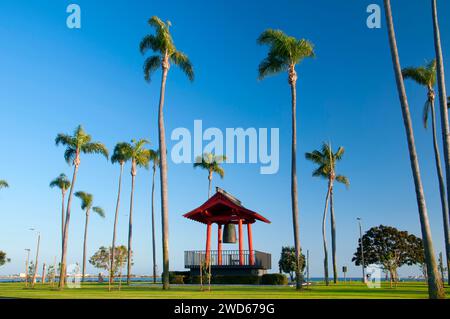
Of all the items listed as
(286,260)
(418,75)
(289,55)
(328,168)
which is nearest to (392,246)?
(286,260)

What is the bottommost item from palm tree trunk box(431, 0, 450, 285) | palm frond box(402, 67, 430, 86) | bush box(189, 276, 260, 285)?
bush box(189, 276, 260, 285)

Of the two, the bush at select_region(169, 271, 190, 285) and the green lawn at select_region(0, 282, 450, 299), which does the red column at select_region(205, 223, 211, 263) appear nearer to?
the bush at select_region(169, 271, 190, 285)

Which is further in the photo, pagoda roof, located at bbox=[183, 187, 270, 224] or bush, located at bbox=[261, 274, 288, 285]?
pagoda roof, located at bbox=[183, 187, 270, 224]

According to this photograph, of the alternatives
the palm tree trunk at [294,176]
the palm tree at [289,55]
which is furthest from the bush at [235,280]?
the palm tree at [289,55]

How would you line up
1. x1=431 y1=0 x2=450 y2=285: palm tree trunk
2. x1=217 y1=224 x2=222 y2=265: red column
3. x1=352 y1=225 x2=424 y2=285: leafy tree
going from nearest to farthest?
x1=431 y1=0 x2=450 y2=285: palm tree trunk
x1=217 y1=224 x2=222 y2=265: red column
x1=352 y1=225 x2=424 y2=285: leafy tree

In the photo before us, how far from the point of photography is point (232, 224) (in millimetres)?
38844

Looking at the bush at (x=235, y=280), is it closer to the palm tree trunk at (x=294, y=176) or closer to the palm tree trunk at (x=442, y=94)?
the palm tree trunk at (x=294, y=176)

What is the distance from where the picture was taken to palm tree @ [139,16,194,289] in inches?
1265

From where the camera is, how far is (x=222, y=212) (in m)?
39.9

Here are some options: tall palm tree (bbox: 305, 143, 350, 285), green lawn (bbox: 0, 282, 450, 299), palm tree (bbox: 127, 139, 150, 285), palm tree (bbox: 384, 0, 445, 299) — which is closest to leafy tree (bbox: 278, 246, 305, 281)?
tall palm tree (bbox: 305, 143, 350, 285)

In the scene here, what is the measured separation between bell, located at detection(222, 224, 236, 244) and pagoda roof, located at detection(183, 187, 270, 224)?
0.84m
